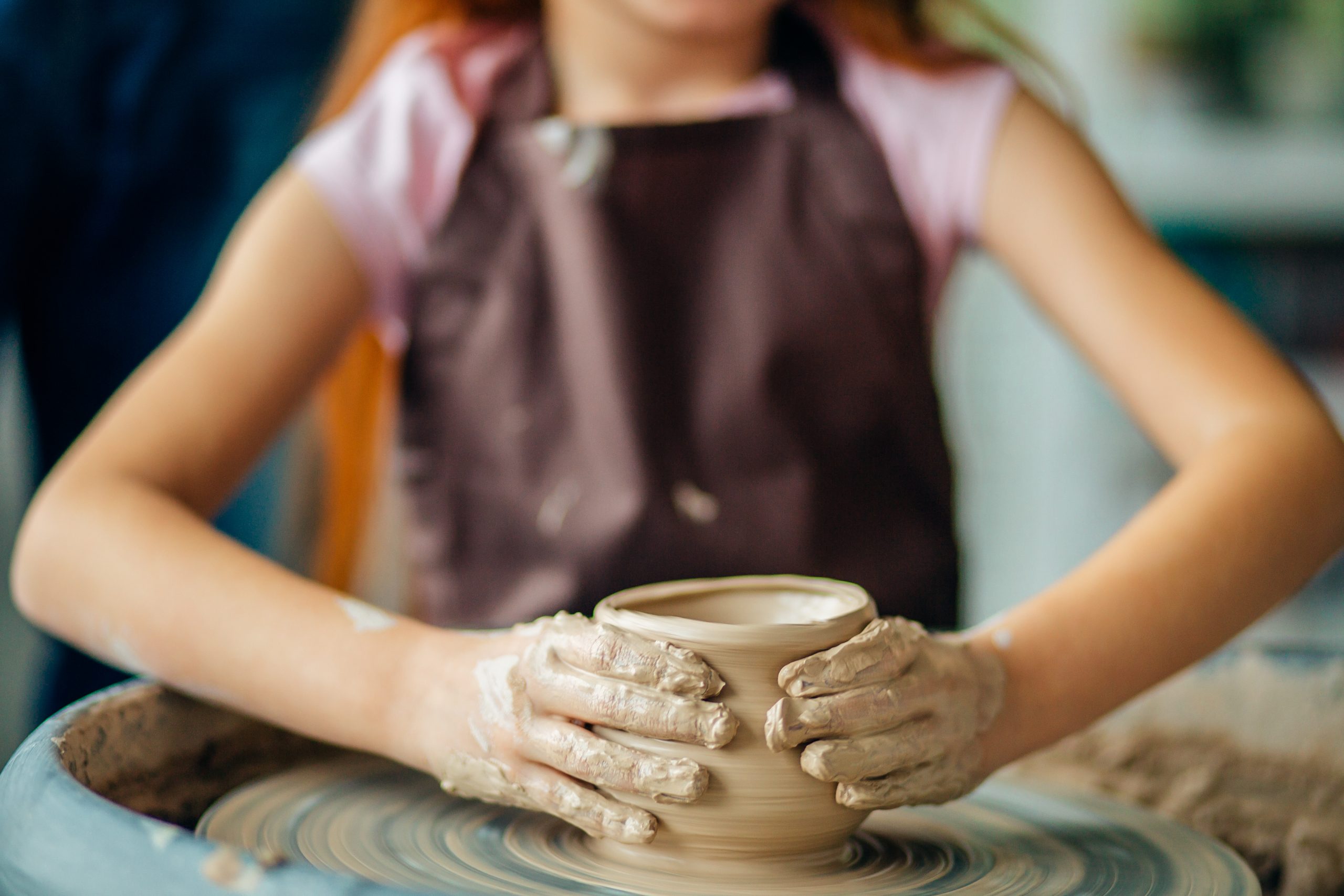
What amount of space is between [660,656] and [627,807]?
0.08m

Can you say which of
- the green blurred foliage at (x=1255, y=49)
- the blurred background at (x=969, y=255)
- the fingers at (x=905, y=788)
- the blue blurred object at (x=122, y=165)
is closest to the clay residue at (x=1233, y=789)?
the fingers at (x=905, y=788)

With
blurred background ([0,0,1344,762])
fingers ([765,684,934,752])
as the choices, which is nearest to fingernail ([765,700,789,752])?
fingers ([765,684,934,752])

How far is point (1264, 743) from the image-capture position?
0.87 m

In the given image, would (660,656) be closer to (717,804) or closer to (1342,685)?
(717,804)

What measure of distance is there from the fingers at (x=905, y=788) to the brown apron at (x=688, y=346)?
0.49 meters

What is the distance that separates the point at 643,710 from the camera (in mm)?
542

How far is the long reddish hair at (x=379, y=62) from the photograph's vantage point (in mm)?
1135

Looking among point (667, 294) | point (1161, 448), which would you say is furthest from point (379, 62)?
point (1161, 448)

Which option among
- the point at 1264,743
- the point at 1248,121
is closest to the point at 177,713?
the point at 1264,743

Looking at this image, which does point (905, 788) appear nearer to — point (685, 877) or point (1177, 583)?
point (685, 877)

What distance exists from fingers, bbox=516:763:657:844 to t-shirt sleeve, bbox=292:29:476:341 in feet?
2.01

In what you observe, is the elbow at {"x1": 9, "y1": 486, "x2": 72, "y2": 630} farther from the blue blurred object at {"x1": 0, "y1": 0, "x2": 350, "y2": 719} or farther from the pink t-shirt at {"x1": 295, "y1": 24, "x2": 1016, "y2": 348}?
the blue blurred object at {"x1": 0, "y1": 0, "x2": 350, "y2": 719}

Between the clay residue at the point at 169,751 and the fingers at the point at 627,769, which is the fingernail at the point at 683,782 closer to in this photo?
the fingers at the point at 627,769

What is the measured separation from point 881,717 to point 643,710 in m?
0.11
